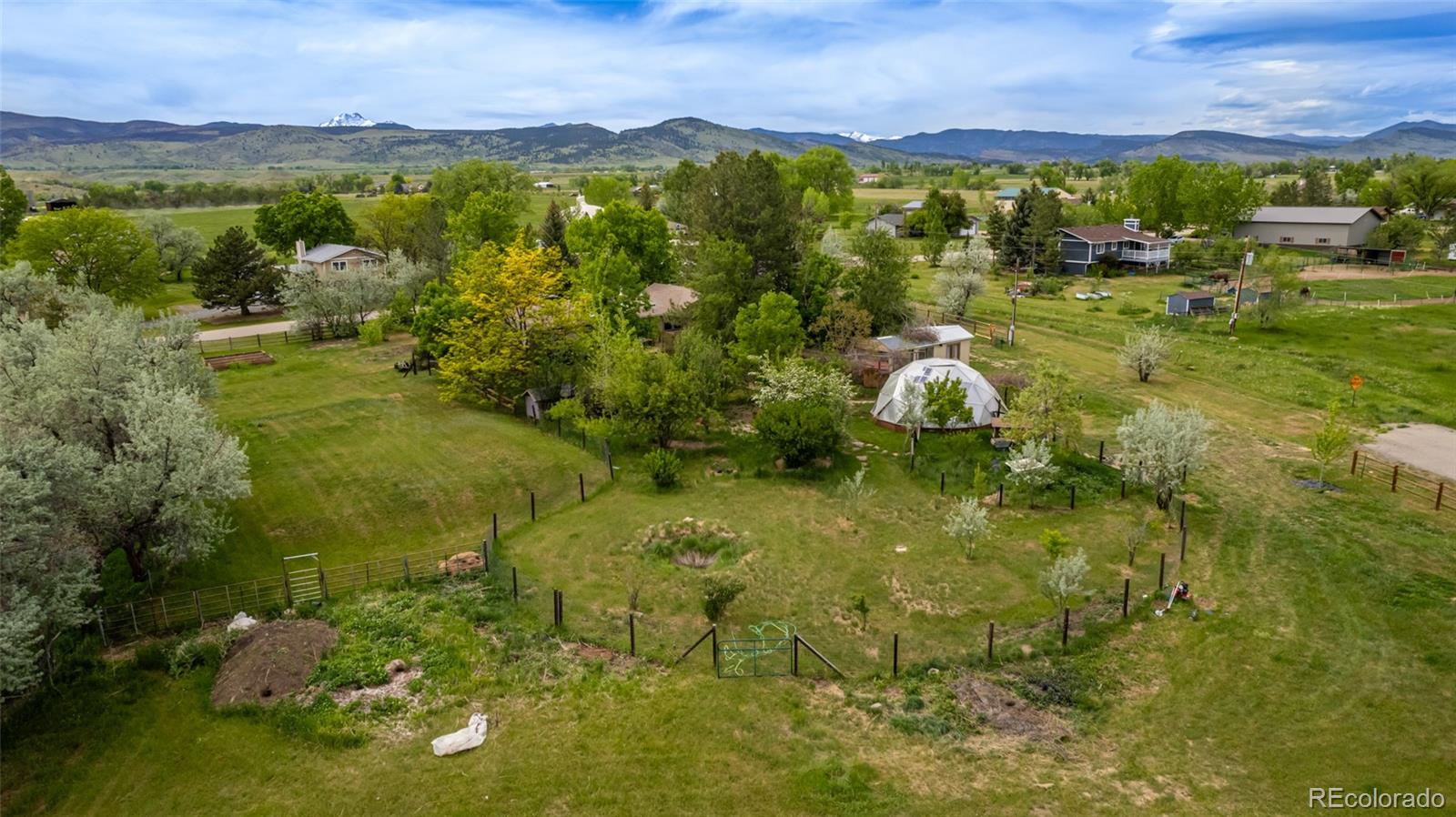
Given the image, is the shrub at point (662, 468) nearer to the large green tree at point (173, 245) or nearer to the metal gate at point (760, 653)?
the metal gate at point (760, 653)

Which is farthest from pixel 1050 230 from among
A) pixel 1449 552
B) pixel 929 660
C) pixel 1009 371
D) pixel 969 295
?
pixel 929 660

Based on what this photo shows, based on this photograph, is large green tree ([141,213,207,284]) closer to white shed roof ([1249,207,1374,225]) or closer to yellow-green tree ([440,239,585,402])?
yellow-green tree ([440,239,585,402])

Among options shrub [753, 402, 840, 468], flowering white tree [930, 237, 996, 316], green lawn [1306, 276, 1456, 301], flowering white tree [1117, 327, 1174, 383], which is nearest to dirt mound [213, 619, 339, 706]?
shrub [753, 402, 840, 468]

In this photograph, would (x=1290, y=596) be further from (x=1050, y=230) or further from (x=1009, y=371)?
(x=1050, y=230)

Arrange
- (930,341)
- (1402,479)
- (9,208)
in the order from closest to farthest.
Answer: (1402,479) < (930,341) < (9,208)

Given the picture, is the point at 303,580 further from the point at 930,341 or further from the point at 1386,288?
the point at 1386,288

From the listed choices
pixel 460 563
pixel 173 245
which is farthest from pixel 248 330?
pixel 460 563

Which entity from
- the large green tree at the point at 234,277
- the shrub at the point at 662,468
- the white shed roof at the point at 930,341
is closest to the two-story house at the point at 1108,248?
the white shed roof at the point at 930,341
